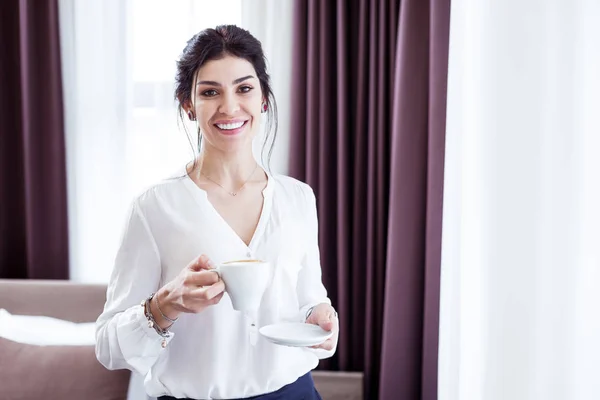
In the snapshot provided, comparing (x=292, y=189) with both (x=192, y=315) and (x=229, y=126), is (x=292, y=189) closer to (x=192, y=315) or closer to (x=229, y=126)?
(x=229, y=126)

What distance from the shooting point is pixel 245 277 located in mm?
1085

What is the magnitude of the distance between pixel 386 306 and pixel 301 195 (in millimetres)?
970

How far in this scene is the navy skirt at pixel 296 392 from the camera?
4.24 feet

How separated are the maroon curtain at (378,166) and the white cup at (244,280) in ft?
3.88

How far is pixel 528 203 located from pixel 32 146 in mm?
2067

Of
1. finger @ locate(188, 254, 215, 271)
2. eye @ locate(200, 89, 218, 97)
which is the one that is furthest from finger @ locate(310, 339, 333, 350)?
eye @ locate(200, 89, 218, 97)

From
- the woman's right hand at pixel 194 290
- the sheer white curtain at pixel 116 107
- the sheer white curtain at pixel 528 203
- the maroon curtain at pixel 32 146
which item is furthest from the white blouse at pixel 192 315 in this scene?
the maroon curtain at pixel 32 146

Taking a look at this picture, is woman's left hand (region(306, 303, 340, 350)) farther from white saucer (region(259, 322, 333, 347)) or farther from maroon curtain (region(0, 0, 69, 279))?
maroon curtain (region(0, 0, 69, 279))

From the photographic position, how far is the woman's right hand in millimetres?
1070

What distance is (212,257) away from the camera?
126 centimetres

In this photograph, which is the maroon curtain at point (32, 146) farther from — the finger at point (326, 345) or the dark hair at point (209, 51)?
the finger at point (326, 345)

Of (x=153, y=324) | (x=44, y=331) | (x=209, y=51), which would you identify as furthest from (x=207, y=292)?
(x=44, y=331)

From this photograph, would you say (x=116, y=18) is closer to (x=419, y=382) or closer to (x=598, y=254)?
(x=419, y=382)

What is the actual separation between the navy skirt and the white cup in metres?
0.27
